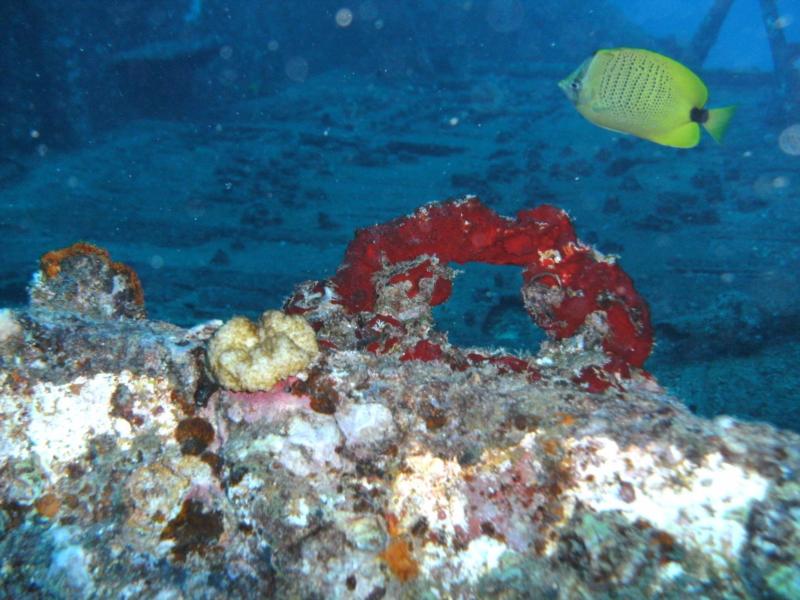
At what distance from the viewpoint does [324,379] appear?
208 centimetres

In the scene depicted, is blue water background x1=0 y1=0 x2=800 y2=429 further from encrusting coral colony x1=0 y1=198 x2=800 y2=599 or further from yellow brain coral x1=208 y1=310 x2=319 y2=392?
yellow brain coral x1=208 y1=310 x2=319 y2=392

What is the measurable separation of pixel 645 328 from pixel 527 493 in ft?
4.57

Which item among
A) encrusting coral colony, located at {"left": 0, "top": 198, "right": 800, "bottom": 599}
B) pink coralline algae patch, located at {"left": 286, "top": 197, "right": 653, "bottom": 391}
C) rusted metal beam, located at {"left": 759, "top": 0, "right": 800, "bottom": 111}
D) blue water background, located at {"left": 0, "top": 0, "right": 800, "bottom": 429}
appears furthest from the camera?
rusted metal beam, located at {"left": 759, "top": 0, "right": 800, "bottom": 111}

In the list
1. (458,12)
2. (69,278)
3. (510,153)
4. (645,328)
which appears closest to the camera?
(645,328)

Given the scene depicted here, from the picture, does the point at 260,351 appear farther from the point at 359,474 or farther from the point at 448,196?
the point at 448,196

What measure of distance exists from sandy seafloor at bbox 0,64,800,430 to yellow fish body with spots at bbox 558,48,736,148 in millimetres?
2588

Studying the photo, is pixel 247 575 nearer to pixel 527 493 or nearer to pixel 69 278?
pixel 527 493

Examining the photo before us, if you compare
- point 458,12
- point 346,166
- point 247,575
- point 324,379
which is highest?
point 458,12

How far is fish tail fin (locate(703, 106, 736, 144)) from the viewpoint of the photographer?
Answer: 11.1 ft

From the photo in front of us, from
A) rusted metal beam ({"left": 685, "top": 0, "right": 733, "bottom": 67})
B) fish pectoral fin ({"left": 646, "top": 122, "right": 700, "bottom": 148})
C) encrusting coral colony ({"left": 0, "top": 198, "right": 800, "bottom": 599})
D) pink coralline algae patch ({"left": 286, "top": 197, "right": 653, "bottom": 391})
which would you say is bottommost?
encrusting coral colony ({"left": 0, "top": 198, "right": 800, "bottom": 599})

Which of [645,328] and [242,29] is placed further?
[242,29]

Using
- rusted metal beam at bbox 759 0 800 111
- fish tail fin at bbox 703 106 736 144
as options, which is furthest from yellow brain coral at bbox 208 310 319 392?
rusted metal beam at bbox 759 0 800 111

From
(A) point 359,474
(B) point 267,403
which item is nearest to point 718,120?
(A) point 359,474

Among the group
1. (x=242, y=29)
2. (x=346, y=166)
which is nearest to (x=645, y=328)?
(x=346, y=166)
